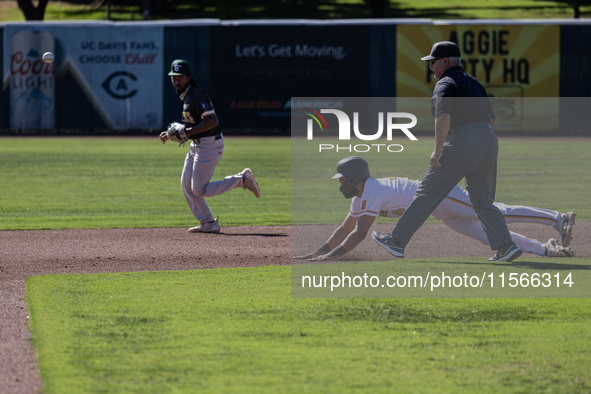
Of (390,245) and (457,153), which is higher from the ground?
(457,153)

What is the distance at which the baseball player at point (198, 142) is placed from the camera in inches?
377

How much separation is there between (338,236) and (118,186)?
853 cm

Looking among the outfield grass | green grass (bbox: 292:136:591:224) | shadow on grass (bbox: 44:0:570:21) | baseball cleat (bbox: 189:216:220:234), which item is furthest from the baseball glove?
shadow on grass (bbox: 44:0:570:21)

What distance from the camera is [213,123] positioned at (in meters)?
9.61

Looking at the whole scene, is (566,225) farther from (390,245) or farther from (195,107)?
(195,107)

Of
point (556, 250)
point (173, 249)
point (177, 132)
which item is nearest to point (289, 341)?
point (556, 250)

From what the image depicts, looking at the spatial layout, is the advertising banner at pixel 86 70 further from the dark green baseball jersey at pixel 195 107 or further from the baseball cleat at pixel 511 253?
the baseball cleat at pixel 511 253

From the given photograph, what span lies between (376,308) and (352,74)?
23.1 metres

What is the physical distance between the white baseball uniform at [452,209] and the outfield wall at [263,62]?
68.2 feet

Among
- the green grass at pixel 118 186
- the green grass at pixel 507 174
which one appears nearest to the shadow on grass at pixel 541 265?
the green grass at pixel 507 174

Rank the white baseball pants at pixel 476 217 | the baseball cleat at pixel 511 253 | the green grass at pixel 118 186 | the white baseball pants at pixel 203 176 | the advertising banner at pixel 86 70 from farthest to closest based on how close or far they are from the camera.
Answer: the advertising banner at pixel 86 70 → the green grass at pixel 118 186 → the white baseball pants at pixel 203 176 → the white baseball pants at pixel 476 217 → the baseball cleat at pixel 511 253

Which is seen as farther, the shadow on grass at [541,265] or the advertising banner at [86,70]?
the advertising banner at [86,70]

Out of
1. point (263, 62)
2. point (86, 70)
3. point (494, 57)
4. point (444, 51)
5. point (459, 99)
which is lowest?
point (459, 99)

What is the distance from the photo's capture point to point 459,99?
7.02m
